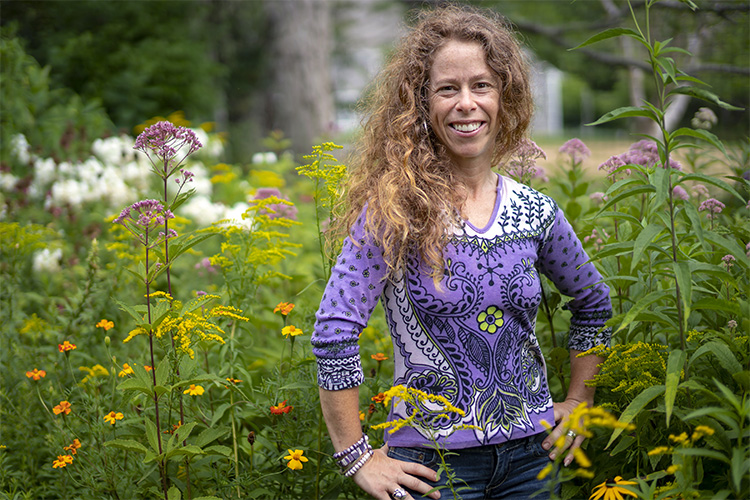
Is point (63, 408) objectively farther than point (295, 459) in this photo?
Yes

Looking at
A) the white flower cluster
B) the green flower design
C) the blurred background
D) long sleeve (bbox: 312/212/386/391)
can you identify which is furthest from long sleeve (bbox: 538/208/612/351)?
the blurred background

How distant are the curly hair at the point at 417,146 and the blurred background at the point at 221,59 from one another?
3.11 m

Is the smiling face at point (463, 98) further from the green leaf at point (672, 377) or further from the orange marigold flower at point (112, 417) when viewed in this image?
the orange marigold flower at point (112, 417)

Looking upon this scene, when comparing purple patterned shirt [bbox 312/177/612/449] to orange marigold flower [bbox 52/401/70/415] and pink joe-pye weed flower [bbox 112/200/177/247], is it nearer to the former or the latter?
pink joe-pye weed flower [bbox 112/200/177/247]

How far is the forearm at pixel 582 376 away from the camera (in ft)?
7.15

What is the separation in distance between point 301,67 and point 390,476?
7887 millimetres

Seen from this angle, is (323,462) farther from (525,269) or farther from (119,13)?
(119,13)

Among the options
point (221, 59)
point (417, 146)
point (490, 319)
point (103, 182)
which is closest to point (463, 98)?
point (417, 146)

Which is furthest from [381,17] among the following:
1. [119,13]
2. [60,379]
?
[60,379]

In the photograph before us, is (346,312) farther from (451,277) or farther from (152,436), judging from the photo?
(152,436)

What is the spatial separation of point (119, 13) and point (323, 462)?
8802mm

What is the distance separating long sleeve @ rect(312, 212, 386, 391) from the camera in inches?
72.8

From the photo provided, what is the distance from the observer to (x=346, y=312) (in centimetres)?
186

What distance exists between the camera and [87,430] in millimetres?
2461
